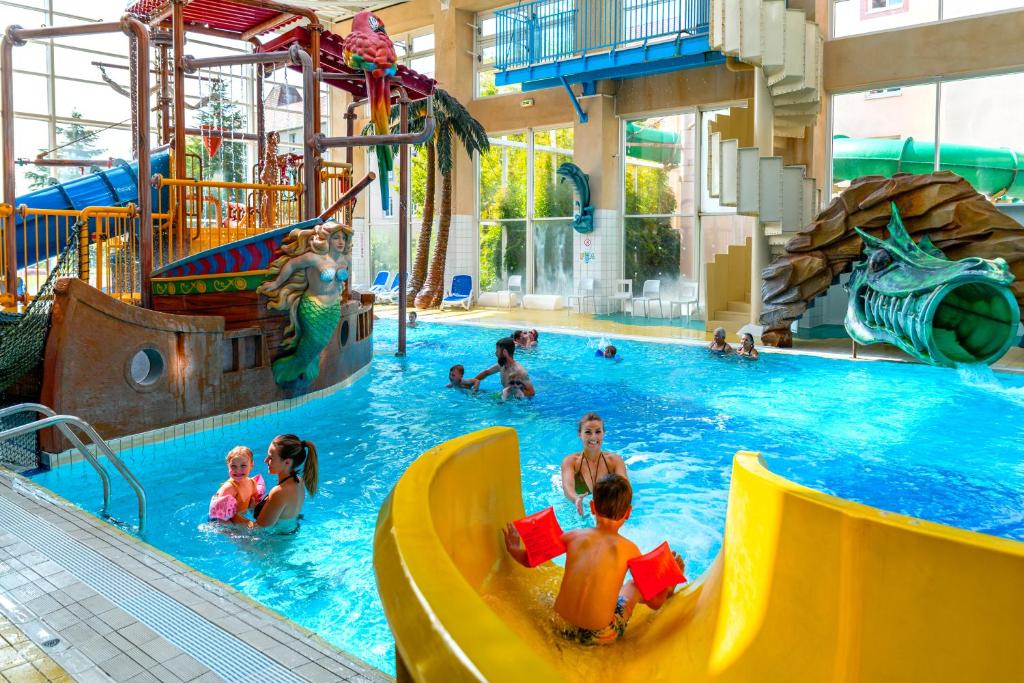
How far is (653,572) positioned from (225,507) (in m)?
2.92

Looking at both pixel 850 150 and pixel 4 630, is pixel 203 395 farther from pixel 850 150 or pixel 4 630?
pixel 850 150

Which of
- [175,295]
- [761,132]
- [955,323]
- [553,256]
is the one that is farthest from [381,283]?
[955,323]

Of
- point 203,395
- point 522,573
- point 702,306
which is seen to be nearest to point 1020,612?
point 522,573

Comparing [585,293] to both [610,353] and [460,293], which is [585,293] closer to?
[460,293]

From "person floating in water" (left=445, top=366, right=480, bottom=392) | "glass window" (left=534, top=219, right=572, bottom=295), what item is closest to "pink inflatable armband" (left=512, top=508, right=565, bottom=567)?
"person floating in water" (left=445, top=366, right=480, bottom=392)

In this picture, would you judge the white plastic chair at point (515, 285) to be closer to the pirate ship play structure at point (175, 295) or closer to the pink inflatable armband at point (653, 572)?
the pirate ship play structure at point (175, 295)

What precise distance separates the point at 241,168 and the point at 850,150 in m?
17.3

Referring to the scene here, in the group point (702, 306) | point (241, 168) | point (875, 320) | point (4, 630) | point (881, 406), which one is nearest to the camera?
point (4, 630)

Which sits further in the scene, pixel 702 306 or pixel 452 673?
pixel 702 306

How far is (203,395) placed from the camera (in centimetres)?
731

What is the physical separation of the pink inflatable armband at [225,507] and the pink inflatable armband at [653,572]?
281 centimetres

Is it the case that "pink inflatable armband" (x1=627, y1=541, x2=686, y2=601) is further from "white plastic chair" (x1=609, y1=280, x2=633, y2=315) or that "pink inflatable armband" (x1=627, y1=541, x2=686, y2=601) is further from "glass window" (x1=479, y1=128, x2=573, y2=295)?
"glass window" (x1=479, y1=128, x2=573, y2=295)

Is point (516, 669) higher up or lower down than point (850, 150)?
lower down

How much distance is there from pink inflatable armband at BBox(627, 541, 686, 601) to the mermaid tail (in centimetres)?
553
